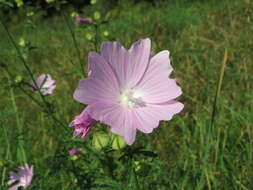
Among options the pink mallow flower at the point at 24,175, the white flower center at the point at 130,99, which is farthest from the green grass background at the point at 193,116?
the white flower center at the point at 130,99

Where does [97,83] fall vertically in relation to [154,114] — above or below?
above

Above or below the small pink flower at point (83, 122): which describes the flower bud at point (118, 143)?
below

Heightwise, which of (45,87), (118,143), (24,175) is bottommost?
(118,143)

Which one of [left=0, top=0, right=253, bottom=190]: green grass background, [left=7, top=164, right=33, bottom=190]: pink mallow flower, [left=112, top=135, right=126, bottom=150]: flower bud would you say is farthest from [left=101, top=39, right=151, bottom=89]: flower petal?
[left=7, top=164, right=33, bottom=190]: pink mallow flower

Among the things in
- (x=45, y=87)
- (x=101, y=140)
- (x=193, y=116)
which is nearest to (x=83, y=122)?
(x=101, y=140)

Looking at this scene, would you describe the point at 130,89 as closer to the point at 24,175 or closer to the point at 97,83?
the point at 97,83

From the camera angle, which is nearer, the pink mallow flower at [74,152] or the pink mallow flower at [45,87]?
the pink mallow flower at [74,152]

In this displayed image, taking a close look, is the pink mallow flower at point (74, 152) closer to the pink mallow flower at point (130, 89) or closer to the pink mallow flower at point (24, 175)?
the pink mallow flower at point (24, 175)

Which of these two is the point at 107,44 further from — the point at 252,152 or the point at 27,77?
the point at 27,77
